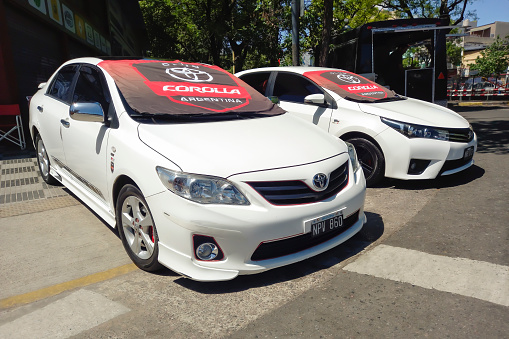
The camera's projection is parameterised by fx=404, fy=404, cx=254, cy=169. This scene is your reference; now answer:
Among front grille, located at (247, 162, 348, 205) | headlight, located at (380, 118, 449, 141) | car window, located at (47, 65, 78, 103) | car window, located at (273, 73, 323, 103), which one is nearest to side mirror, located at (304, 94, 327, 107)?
car window, located at (273, 73, 323, 103)

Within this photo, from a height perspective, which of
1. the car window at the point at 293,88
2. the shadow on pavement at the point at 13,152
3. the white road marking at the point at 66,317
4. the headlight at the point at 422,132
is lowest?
the white road marking at the point at 66,317

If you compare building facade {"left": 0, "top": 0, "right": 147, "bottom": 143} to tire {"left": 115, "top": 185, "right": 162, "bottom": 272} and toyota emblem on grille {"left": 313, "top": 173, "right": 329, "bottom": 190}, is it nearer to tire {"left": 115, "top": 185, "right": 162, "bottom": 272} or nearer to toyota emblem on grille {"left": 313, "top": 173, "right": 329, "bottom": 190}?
tire {"left": 115, "top": 185, "right": 162, "bottom": 272}

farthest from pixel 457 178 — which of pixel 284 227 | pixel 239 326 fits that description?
pixel 239 326

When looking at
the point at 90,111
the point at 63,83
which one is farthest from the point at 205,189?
the point at 63,83

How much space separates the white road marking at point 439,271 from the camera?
2.67 metres

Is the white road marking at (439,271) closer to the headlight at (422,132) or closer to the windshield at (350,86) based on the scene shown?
the headlight at (422,132)

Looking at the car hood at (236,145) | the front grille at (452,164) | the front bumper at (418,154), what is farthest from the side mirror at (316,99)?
the car hood at (236,145)

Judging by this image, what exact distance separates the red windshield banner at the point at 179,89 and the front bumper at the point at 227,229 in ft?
3.69

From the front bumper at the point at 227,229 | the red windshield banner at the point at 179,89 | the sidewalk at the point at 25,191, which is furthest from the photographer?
the sidewalk at the point at 25,191

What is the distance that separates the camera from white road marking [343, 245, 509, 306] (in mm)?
2668

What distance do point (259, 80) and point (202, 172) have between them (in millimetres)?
4219

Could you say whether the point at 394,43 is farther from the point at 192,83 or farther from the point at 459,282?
the point at 459,282

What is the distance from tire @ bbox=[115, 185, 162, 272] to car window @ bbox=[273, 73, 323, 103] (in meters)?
3.47

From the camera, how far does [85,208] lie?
465 cm
